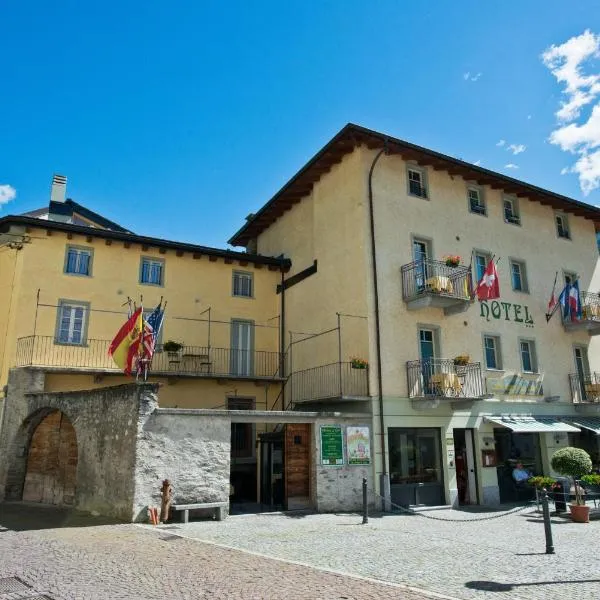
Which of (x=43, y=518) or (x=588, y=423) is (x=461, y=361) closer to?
(x=588, y=423)

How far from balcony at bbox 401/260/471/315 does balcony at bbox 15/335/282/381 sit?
20.4 ft

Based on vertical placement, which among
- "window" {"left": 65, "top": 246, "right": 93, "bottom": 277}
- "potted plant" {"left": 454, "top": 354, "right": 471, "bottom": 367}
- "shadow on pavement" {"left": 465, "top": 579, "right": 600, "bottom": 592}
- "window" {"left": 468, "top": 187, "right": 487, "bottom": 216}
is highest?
"window" {"left": 468, "top": 187, "right": 487, "bottom": 216}

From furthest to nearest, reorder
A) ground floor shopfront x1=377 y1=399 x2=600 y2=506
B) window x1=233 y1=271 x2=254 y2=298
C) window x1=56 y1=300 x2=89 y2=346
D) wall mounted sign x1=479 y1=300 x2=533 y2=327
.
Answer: window x1=233 y1=271 x2=254 y2=298, wall mounted sign x1=479 y1=300 x2=533 y2=327, window x1=56 y1=300 x2=89 y2=346, ground floor shopfront x1=377 y1=399 x2=600 y2=506

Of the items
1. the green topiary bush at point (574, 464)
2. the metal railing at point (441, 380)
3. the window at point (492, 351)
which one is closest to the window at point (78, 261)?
the metal railing at point (441, 380)

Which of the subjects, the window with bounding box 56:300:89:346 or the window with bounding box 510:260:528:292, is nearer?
the window with bounding box 56:300:89:346

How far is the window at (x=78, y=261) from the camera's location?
18766 mm

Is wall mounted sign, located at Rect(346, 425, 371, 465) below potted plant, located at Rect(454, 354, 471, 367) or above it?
below

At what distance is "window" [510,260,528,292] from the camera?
21.0 meters

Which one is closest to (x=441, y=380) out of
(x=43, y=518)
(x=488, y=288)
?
(x=488, y=288)

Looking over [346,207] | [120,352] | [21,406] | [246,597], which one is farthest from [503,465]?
[21,406]

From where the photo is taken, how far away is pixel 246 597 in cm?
654

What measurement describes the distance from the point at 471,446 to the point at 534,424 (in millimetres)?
2428

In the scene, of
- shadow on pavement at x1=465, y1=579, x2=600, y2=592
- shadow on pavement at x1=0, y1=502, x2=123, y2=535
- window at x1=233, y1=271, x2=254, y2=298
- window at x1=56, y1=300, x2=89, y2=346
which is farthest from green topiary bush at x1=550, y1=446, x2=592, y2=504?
window at x1=56, y1=300, x2=89, y2=346

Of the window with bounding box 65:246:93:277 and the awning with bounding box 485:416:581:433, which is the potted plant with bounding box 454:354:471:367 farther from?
the window with bounding box 65:246:93:277
